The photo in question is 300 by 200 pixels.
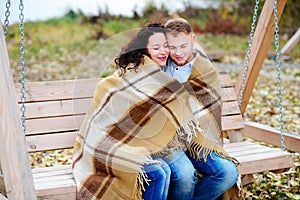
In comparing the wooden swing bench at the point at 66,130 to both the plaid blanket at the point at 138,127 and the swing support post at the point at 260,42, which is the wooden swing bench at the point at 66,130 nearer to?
the swing support post at the point at 260,42

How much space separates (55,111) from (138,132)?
2.87ft

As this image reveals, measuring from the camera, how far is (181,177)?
2895mm

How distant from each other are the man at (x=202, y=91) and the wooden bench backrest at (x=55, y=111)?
0.74m

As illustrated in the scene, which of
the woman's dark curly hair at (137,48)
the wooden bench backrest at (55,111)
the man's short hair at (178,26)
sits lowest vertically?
the wooden bench backrest at (55,111)

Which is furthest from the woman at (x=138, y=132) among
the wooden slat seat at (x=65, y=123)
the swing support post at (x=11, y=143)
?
the swing support post at (x=11, y=143)

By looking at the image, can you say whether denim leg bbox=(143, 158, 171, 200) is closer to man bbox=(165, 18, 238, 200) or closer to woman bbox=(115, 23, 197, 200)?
woman bbox=(115, 23, 197, 200)

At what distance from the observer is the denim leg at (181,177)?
2.90m

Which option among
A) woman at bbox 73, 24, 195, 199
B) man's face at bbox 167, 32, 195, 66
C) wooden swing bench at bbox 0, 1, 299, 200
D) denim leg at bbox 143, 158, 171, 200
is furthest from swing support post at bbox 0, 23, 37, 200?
man's face at bbox 167, 32, 195, 66

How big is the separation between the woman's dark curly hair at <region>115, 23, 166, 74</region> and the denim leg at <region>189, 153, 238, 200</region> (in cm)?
67

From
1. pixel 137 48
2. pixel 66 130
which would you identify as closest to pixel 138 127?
pixel 137 48

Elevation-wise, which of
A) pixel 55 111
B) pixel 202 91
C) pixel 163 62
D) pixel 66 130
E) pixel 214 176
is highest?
pixel 163 62

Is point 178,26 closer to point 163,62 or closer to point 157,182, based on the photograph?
point 163,62

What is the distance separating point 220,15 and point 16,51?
6039 mm

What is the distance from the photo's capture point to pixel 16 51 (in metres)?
12.5
